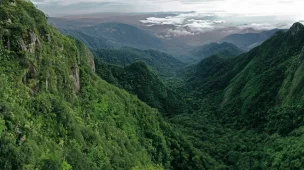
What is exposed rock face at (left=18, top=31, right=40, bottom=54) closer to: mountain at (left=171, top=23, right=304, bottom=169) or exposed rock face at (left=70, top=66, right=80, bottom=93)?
exposed rock face at (left=70, top=66, right=80, bottom=93)

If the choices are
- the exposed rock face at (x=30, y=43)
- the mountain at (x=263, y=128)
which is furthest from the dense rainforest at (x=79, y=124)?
the mountain at (x=263, y=128)

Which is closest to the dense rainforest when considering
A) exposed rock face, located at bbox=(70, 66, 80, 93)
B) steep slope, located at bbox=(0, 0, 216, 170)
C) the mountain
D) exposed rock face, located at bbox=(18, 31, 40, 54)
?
exposed rock face, located at bbox=(18, 31, 40, 54)

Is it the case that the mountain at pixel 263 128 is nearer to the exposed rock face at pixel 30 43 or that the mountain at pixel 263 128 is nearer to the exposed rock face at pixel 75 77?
the exposed rock face at pixel 75 77

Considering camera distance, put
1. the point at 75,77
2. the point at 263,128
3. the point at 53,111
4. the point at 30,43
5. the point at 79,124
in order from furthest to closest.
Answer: the point at 263,128, the point at 75,77, the point at 79,124, the point at 30,43, the point at 53,111

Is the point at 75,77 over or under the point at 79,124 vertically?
over

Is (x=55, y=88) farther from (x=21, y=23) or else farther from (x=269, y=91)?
(x=269, y=91)

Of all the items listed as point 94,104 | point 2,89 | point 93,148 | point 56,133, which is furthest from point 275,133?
point 2,89

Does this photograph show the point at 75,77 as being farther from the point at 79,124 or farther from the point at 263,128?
the point at 263,128

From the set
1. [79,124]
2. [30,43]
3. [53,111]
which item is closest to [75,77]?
[79,124]
